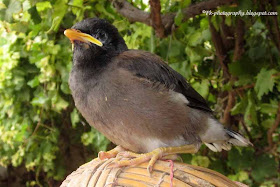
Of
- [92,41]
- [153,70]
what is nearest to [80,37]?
[92,41]

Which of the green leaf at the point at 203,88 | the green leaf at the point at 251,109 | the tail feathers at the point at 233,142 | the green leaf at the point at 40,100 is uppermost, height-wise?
the green leaf at the point at 203,88

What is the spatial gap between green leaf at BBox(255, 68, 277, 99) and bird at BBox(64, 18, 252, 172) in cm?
30

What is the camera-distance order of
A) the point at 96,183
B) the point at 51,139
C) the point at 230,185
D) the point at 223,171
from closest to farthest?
the point at 96,183 → the point at 230,185 → the point at 223,171 → the point at 51,139

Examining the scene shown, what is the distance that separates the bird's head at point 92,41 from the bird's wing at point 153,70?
0.07m

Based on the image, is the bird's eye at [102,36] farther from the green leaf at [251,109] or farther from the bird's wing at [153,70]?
the green leaf at [251,109]

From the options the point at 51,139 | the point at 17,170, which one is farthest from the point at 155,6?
the point at 17,170

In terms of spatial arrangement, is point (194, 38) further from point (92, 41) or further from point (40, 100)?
point (40, 100)

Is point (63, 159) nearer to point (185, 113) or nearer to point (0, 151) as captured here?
point (0, 151)

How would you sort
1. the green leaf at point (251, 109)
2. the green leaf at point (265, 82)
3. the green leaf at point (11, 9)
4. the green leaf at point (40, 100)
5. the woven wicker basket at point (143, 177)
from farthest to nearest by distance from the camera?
the green leaf at point (40, 100), the green leaf at point (251, 109), the green leaf at point (265, 82), the green leaf at point (11, 9), the woven wicker basket at point (143, 177)

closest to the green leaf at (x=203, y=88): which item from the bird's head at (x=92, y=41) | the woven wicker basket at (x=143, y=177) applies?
the bird's head at (x=92, y=41)

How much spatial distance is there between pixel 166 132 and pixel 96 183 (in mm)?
392

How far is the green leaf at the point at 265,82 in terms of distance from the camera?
1731 mm

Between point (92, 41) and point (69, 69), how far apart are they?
720 millimetres

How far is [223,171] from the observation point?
2.35m
